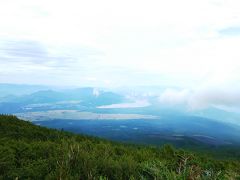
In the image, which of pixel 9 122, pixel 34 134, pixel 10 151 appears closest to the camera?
pixel 10 151

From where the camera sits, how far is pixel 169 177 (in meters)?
6.50

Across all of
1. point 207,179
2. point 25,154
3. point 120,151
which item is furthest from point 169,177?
point 120,151

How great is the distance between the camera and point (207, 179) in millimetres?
6715

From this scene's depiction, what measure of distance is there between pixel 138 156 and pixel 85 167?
233 inches

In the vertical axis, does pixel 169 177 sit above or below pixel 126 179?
above

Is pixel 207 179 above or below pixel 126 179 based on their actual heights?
above

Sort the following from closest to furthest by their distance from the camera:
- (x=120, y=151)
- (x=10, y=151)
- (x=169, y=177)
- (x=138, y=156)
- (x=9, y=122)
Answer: (x=169, y=177), (x=10, y=151), (x=138, y=156), (x=120, y=151), (x=9, y=122)

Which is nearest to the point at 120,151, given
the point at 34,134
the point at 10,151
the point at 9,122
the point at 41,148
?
the point at 41,148

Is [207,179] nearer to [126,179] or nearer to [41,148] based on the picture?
[126,179]

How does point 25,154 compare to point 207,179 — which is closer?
point 207,179

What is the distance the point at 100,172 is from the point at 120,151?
639 cm

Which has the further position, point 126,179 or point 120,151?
point 120,151

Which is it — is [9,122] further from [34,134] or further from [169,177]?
[169,177]

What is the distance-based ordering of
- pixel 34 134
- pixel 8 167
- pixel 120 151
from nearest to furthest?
pixel 8 167 < pixel 120 151 < pixel 34 134
